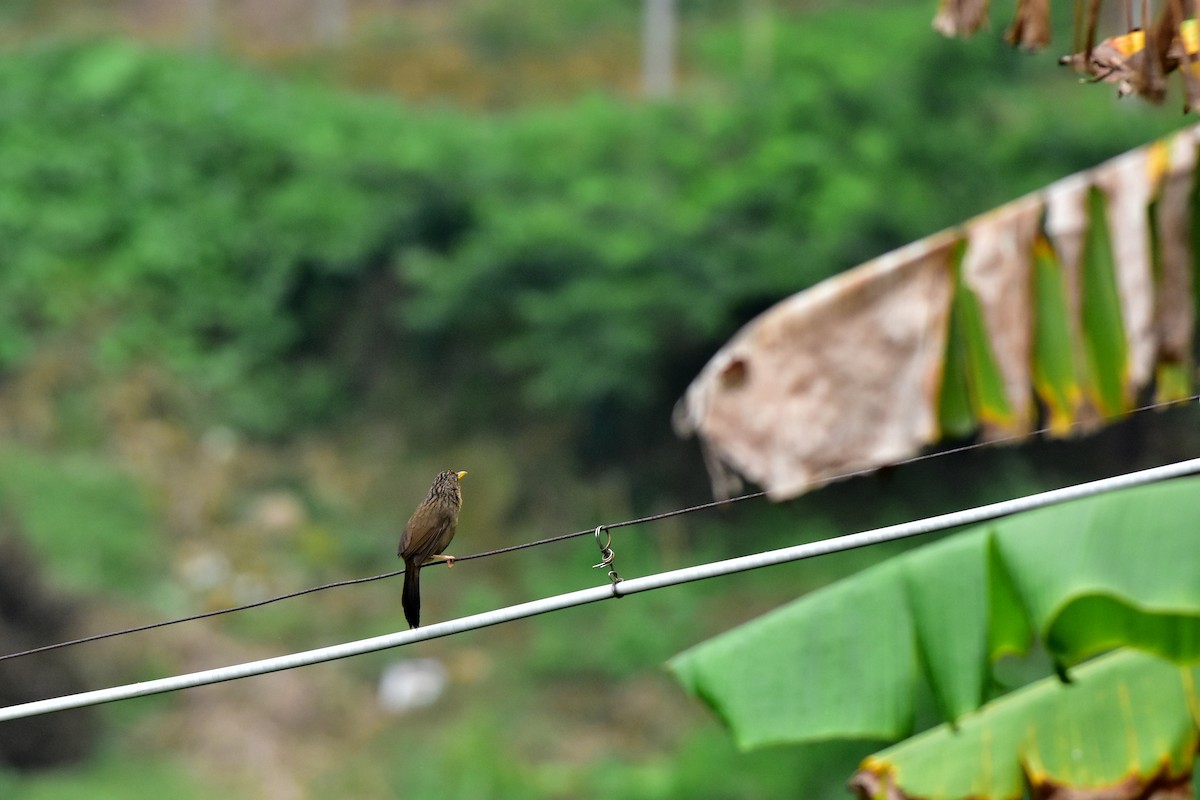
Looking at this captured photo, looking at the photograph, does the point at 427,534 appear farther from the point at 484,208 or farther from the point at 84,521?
the point at 484,208

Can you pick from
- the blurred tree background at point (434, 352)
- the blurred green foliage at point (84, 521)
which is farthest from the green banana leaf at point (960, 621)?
the blurred green foliage at point (84, 521)

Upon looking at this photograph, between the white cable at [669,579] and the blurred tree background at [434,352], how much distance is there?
8.84 m

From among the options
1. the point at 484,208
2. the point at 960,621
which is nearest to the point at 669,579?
the point at 960,621

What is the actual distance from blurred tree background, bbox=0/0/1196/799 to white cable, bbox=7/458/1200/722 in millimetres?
8844

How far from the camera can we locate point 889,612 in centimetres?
507

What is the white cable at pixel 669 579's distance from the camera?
3.56m

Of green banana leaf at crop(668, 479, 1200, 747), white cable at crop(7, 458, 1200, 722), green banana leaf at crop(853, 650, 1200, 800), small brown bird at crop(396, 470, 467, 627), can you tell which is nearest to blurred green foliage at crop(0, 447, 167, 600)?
small brown bird at crop(396, 470, 467, 627)

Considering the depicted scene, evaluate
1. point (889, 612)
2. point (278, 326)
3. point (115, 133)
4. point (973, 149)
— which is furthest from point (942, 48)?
point (889, 612)

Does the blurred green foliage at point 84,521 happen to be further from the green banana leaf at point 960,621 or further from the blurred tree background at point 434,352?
the green banana leaf at point 960,621

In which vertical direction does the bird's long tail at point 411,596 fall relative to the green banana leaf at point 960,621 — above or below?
above

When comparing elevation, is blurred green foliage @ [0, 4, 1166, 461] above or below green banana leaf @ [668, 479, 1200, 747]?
above

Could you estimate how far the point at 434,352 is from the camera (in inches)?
696

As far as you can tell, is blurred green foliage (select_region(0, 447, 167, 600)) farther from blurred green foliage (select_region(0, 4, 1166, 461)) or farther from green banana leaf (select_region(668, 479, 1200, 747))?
green banana leaf (select_region(668, 479, 1200, 747))

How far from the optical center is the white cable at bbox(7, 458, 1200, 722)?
11.7 ft
